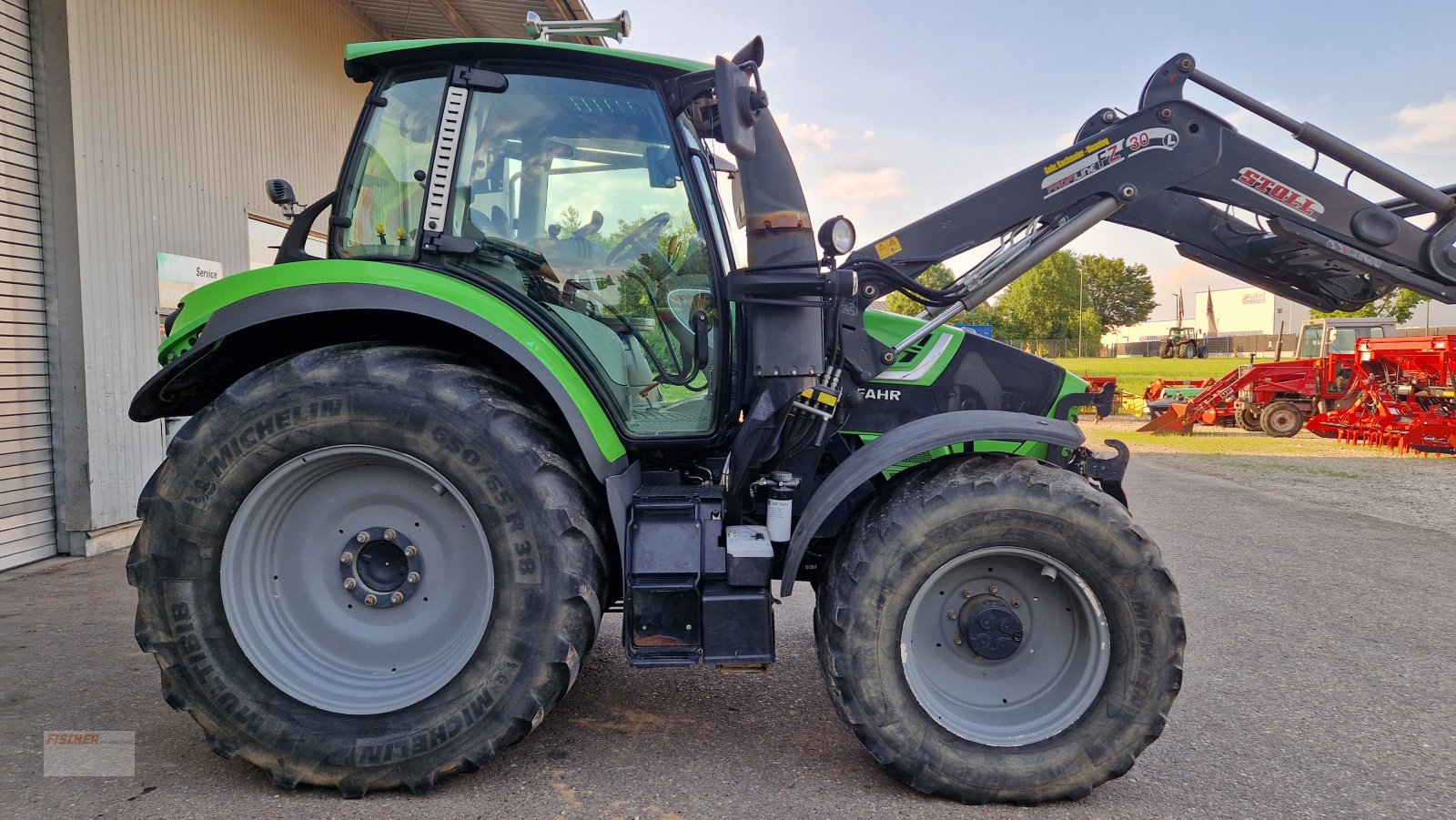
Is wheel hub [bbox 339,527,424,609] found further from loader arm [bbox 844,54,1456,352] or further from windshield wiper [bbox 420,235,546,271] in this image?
loader arm [bbox 844,54,1456,352]

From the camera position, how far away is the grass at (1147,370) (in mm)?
30562

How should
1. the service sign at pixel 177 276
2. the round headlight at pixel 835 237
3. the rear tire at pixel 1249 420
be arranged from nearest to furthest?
the round headlight at pixel 835 237 → the service sign at pixel 177 276 → the rear tire at pixel 1249 420

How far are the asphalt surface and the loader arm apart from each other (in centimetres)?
168

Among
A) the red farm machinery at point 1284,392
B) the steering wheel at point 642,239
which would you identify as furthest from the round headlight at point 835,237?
the red farm machinery at point 1284,392

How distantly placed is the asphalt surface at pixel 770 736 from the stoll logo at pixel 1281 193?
6.72 feet

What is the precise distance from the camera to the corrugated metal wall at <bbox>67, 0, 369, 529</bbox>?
557 centimetres

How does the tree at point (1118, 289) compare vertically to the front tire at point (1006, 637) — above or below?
above

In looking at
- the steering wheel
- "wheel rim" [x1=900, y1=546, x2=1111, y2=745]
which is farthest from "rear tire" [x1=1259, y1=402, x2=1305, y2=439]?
the steering wheel

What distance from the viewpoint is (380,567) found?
2.88 m

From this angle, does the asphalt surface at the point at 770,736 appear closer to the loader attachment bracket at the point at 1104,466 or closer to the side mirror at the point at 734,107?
the loader attachment bracket at the point at 1104,466

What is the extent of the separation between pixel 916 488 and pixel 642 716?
1.45m

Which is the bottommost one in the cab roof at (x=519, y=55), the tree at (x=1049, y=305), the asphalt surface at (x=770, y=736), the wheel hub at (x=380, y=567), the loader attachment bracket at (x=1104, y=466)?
the asphalt surface at (x=770, y=736)

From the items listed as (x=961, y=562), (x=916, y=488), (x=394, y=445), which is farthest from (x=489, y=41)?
(x=961, y=562)

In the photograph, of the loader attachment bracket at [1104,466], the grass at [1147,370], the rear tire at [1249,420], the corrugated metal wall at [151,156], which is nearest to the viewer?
the loader attachment bracket at [1104,466]
